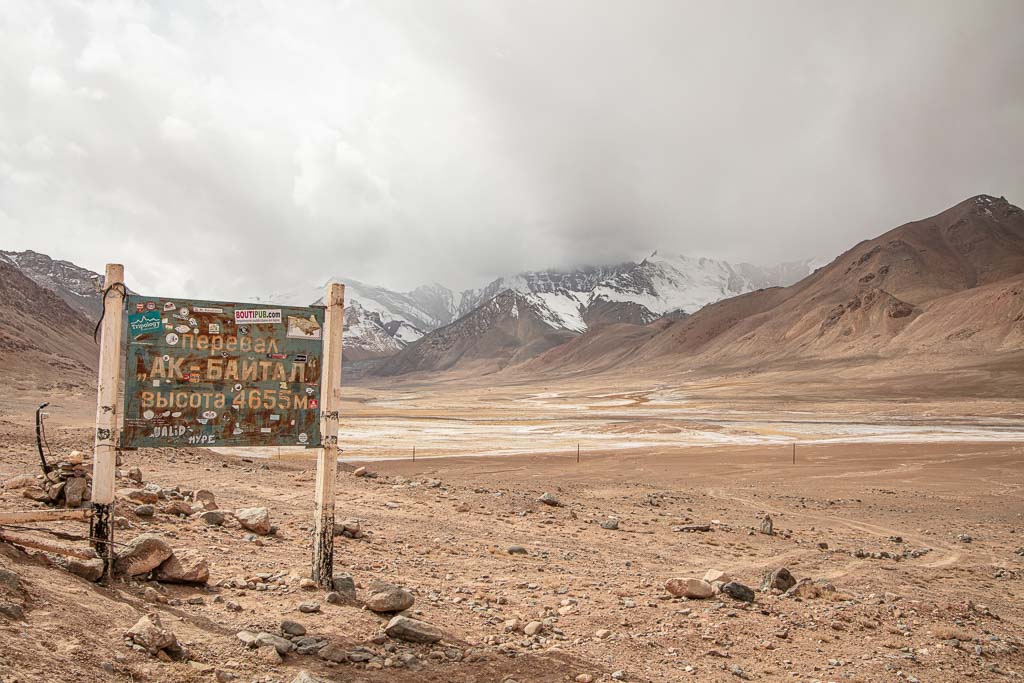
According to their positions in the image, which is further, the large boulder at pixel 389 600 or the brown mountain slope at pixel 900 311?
the brown mountain slope at pixel 900 311

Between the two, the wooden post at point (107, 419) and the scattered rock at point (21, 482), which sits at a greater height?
the wooden post at point (107, 419)

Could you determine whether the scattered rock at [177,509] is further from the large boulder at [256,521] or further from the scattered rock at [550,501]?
the scattered rock at [550,501]

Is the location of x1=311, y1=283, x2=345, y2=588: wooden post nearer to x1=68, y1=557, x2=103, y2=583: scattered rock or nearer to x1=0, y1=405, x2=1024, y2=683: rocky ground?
x1=0, y1=405, x2=1024, y2=683: rocky ground

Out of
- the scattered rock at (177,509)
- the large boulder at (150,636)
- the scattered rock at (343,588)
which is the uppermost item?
the scattered rock at (177,509)

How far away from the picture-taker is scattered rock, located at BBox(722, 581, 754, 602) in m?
8.92

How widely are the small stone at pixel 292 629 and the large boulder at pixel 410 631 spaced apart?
2.68 feet

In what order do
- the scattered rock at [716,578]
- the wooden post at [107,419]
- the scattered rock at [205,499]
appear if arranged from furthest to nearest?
the scattered rock at [205,499], the scattered rock at [716,578], the wooden post at [107,419]

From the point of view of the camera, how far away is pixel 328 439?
7766 mm

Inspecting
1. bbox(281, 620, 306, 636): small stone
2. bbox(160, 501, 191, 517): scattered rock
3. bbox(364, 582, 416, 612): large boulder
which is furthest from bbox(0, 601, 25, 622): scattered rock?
bbox(160, 501, 191, 517): scattered rock

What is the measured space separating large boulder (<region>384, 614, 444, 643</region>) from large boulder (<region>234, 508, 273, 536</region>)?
4.28m

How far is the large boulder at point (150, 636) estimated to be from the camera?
217 inches

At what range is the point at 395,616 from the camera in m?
7.16

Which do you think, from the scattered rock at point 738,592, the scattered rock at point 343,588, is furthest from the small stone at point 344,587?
the scattered rock at point 738,592

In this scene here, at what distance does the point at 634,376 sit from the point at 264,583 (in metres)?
162
